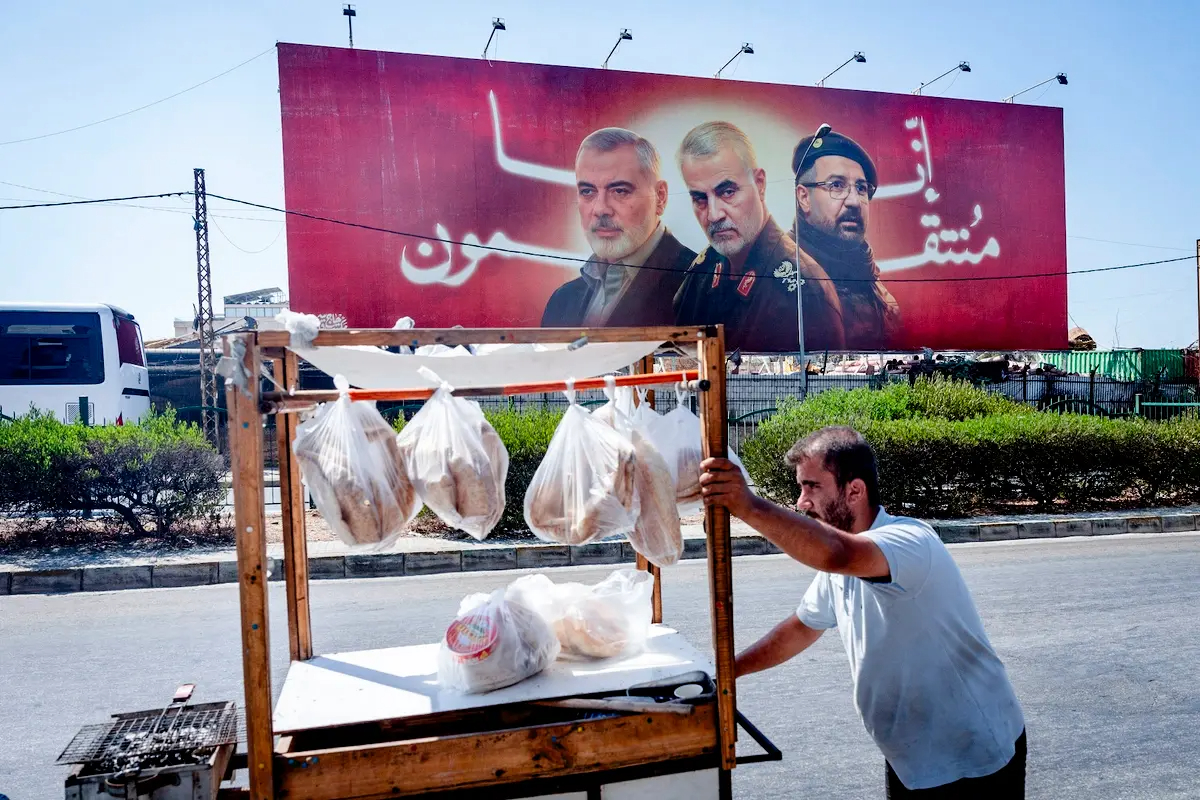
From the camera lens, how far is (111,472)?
8922mm

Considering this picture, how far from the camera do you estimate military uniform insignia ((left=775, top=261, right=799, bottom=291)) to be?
27.2m

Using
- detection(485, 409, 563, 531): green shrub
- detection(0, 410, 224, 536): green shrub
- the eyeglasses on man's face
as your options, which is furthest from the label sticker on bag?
the eyeglasses on man's face

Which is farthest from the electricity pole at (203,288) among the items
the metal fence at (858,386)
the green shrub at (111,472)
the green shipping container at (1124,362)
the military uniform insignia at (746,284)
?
the green shipping container at (1124,362)

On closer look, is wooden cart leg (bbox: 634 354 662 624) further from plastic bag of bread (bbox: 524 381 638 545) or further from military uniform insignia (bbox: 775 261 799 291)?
military uniform insignia (bbox: 775 261 799 291)

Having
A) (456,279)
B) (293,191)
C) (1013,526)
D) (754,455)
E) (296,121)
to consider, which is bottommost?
(1013,526)

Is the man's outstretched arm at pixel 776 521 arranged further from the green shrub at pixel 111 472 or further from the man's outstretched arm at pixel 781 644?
the green shrub at pixel 111 472

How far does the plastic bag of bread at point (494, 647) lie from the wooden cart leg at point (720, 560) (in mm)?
547

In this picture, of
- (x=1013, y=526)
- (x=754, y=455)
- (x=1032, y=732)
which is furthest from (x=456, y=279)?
(x=1032, y=732)

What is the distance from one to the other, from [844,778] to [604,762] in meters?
2.13

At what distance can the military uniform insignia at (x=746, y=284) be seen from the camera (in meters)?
26.8

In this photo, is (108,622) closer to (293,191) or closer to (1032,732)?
(1032,732)

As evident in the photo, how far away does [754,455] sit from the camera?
11.1m

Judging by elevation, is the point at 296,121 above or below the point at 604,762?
above

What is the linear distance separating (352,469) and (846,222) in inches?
1098
